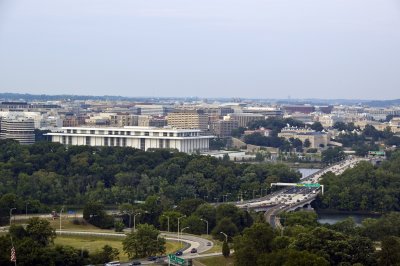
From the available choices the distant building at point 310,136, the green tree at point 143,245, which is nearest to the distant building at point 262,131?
the distant building at point 310,136

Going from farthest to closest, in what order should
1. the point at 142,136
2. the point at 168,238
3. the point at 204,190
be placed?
the point at 142,136, the point at 204,190, the point at 168,238

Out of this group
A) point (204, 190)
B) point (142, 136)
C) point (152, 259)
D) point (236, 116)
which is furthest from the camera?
point (236, 116)

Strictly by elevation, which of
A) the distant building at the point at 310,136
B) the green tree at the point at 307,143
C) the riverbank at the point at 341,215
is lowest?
the riverbank at the point at 341,215

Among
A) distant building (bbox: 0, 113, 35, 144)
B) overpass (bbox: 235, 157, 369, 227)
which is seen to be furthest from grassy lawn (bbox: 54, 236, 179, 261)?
distant building (bbox: 0, 113, 35, 144)

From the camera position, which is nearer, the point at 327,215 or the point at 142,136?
the point at 327,215

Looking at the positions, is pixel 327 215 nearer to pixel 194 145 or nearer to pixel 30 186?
pixel 30 186

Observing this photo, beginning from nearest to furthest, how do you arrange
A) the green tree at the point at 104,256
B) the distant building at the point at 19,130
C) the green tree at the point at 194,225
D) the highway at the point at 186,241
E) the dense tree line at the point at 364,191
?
the green tree at the point at 104,256
the highway at the point at 186,241
the green tree at the point at 194,225
the dense tree line at the point at 364,191
the distant building at the point at 19,130

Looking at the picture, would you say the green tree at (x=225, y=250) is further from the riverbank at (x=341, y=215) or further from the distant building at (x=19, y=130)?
the distant building at (x=19, y=130)

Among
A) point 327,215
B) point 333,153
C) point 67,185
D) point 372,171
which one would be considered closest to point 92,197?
point 67,185

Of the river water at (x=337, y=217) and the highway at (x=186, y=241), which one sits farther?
the river water at (x=337, y=217)
